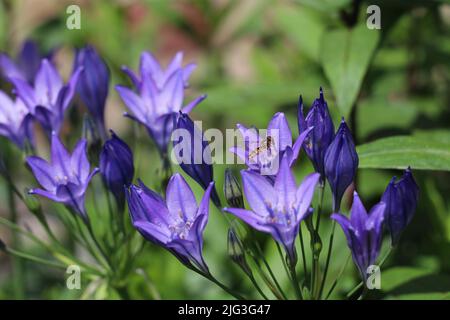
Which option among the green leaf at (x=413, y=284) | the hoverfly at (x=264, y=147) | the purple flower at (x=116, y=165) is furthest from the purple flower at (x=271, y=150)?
the green leaf at (x=413, y=284)

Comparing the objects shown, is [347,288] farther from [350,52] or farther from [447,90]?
[447,90]

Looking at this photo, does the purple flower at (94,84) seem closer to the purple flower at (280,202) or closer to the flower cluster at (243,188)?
the flower cluster at (243,188)

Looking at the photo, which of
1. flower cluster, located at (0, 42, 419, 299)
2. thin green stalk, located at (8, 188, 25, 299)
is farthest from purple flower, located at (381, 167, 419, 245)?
thin green stalk, located at (8, 188, 25, 299)

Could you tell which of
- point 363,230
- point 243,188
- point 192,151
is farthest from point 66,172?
point 363,230

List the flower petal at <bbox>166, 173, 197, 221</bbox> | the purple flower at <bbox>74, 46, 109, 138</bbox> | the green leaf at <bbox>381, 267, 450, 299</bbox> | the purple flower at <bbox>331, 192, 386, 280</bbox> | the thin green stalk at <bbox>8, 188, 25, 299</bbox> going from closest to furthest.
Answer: the purple flower at <bbox>331, 192, 386, 280</bbox>, the flower petal at <bbox>166, 173, 197, 221</bbox>, the green leaf at <bbox>381, 267, 450, 299</bbox>, the purple flower at <bbox>74, 46, 109, 138</bbox>, the thin green stalk at <bbox>8, 188, 25, 299</bbox>

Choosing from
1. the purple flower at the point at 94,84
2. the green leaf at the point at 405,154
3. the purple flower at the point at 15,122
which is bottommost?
the green leaf at the point at 405,154

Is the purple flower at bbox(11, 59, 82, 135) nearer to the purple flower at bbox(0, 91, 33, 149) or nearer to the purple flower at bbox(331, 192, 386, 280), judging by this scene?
the purple flower at bbox(0, 91, 33, 149)
